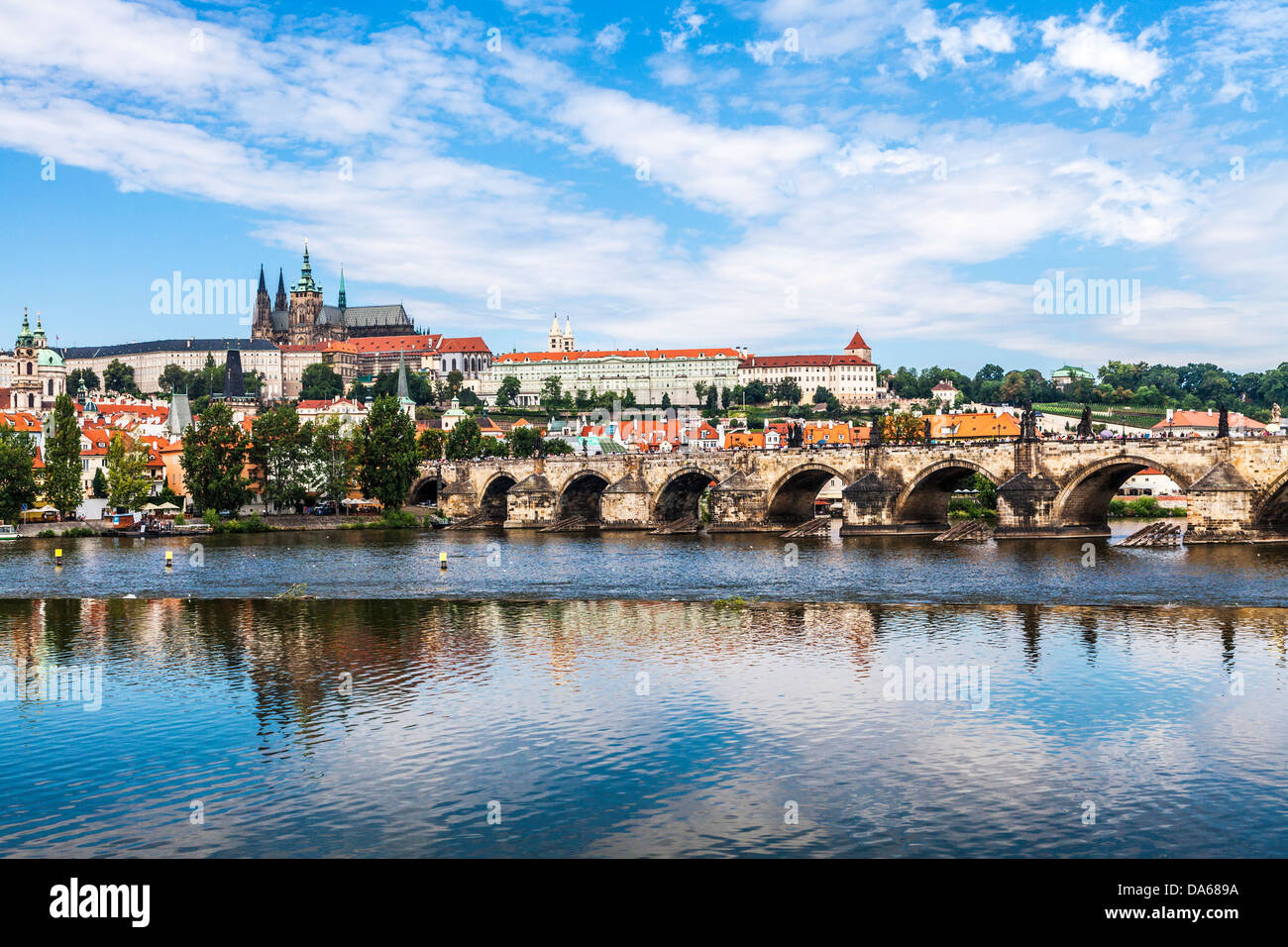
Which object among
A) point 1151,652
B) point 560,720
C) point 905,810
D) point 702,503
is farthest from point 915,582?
point 702,503

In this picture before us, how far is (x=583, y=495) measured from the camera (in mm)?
83688

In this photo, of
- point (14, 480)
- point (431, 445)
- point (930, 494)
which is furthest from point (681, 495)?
point (14, 480)

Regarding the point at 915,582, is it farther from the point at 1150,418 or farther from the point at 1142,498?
the point at 1150,418

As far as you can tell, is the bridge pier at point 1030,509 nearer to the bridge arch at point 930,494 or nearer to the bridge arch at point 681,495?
the bridge arch at point 930,494

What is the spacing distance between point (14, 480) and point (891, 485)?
185ft

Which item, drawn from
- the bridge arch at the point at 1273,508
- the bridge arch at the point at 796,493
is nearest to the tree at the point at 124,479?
the bridge arch at the point at 796,493

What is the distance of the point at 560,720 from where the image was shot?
1909 cm

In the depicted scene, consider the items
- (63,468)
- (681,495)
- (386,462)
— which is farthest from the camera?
(386,462)

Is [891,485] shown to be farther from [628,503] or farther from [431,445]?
[431,445]

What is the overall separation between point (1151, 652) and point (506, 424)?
16629 centimetres

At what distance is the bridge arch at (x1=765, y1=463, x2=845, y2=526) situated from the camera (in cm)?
6825

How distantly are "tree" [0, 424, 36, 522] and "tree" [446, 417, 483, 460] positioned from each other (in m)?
35.7
